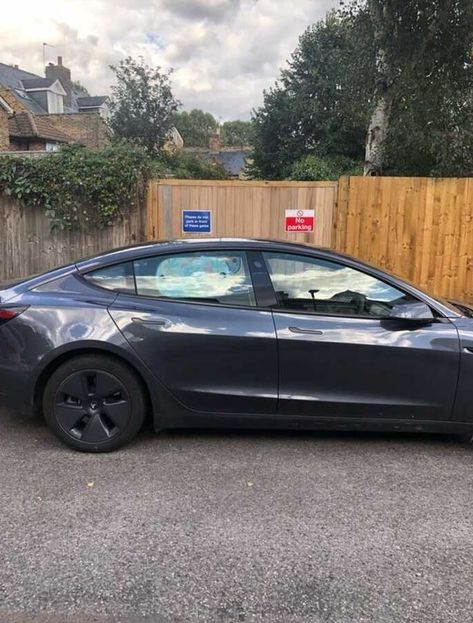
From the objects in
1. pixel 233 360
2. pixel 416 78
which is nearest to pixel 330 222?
pixel 416 78

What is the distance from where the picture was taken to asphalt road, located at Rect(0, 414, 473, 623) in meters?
2.32

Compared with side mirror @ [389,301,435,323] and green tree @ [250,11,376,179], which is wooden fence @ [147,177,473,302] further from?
green tree @ [250,11,376,179]

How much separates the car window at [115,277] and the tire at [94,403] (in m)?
0.51

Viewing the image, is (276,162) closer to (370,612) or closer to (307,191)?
(307,191)

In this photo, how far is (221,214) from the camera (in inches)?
285

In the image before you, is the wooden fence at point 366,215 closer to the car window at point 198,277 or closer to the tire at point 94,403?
the car window at point 198,277

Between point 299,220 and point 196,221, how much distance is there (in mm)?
1384

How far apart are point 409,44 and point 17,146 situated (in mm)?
23854

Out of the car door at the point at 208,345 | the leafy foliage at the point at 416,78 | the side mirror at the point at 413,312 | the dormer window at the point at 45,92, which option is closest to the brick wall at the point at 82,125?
the dormer window at the point at 45,92

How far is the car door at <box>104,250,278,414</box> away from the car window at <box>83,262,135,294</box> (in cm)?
8

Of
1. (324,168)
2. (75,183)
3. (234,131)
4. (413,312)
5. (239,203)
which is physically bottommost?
(413,312)

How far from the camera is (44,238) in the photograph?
733cm

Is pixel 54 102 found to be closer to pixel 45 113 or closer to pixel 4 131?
pixel 45 113

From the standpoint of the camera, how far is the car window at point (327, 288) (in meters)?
3.73
